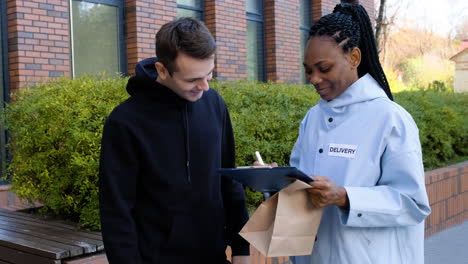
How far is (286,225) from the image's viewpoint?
2127 millimetres

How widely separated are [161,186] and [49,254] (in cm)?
149

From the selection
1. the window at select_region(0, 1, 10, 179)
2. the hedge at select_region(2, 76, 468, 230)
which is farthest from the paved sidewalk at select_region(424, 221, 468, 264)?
the window at select_region(0, 1, 10, 179)

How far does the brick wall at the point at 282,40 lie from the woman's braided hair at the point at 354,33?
8.81 metres

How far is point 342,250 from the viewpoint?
217 cm

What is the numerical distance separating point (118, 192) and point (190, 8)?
778cm

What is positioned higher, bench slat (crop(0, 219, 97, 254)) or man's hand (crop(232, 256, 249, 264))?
man's hand (crop(232, 256, 249, 264))

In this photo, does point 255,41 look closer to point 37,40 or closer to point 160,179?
point 37,40

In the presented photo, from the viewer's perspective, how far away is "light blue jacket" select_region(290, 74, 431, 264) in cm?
205

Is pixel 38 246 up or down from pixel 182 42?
down

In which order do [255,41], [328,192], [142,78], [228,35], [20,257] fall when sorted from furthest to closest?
[255,41] → [228,35] → [20,257] → [142,78] → [328,192]

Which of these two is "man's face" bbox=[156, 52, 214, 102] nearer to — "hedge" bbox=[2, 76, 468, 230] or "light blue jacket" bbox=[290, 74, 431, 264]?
"light blue jacket" bbox=[290, 74, 431, 264]

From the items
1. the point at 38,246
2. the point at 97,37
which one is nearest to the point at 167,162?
the point at 38,246

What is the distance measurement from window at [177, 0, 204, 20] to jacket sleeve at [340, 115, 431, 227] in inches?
299

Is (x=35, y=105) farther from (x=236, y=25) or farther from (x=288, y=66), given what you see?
(x=288, y=66)
